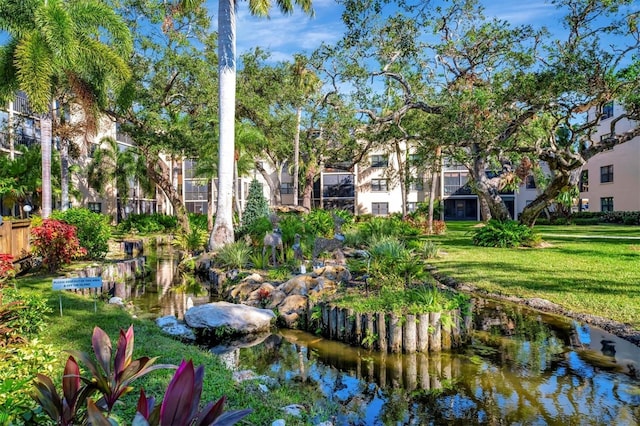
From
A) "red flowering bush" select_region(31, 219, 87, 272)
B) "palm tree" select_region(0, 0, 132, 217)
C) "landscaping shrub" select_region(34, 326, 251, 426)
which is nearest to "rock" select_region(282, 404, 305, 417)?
"landscaping shrub" select_region(34, 326, 251, 426)

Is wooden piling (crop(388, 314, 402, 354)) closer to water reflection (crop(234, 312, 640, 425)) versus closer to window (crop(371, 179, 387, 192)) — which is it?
water reflection (crop(234, 312, 640, 425))

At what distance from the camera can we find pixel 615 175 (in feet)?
114

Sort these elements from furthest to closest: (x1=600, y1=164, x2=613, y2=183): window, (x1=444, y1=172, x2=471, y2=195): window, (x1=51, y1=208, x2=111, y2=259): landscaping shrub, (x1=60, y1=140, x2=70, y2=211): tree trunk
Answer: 1. (x1=444, y1=172, x2=471, y2=195): window
2. (x1=600, y1=164, x2=613, y2=183): window
3. (x1=60, y1=140, x2=70, y2=211): tree trunk
4. (x1=51, y1=208, x2=111, y2=259): landscaping shrub

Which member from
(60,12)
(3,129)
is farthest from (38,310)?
(3,129)

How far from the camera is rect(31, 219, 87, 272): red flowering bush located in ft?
38.9

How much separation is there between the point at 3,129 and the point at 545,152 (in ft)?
94.1

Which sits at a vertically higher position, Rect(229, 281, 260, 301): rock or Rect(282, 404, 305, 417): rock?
Rect(229, 281, 260, 301): rock

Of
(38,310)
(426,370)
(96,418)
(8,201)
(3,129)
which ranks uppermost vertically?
(3,129)

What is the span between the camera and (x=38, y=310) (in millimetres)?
6047

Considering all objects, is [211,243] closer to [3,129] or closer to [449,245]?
[449,245]

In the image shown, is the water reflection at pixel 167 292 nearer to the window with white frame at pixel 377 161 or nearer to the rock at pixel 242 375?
the rock at pixel 242 375

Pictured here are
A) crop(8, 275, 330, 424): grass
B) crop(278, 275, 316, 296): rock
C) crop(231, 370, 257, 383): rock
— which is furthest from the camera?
crop(278, 275, 316, 296): rock

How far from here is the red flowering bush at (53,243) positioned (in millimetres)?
11867

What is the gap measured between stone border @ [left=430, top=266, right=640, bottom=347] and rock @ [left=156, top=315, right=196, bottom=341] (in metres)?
6.66
